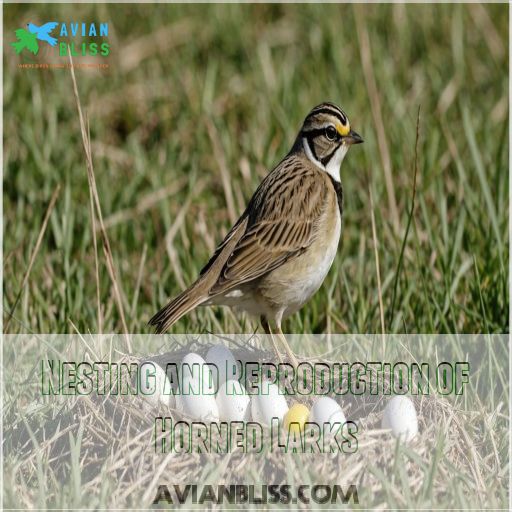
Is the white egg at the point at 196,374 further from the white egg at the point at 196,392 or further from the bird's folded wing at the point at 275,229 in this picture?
the bird's folded wing at the point at 275,229

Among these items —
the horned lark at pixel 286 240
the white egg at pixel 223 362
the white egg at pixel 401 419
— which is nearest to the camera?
the white egg at pixel 401 419

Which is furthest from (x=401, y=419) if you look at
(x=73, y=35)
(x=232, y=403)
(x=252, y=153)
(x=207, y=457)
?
(x=73, y=35)

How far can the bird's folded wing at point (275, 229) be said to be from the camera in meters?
5.70

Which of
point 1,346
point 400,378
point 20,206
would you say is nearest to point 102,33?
point 20,206

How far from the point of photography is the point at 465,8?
10617mm

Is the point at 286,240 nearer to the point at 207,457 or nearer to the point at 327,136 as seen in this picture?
the point at 327,136

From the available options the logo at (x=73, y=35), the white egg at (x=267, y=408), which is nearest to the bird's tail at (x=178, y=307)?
the white egg at (x=267, y=408)

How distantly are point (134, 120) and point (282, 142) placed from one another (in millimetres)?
1454

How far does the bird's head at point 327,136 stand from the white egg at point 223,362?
142 cm

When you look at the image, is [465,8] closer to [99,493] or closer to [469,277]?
[469,277]

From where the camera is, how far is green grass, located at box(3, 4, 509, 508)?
20.9 ft

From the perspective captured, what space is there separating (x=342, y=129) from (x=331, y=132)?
0.22 ft

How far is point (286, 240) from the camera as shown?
5793 millimetres

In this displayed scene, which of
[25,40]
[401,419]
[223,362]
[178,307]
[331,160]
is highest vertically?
[25,40]
